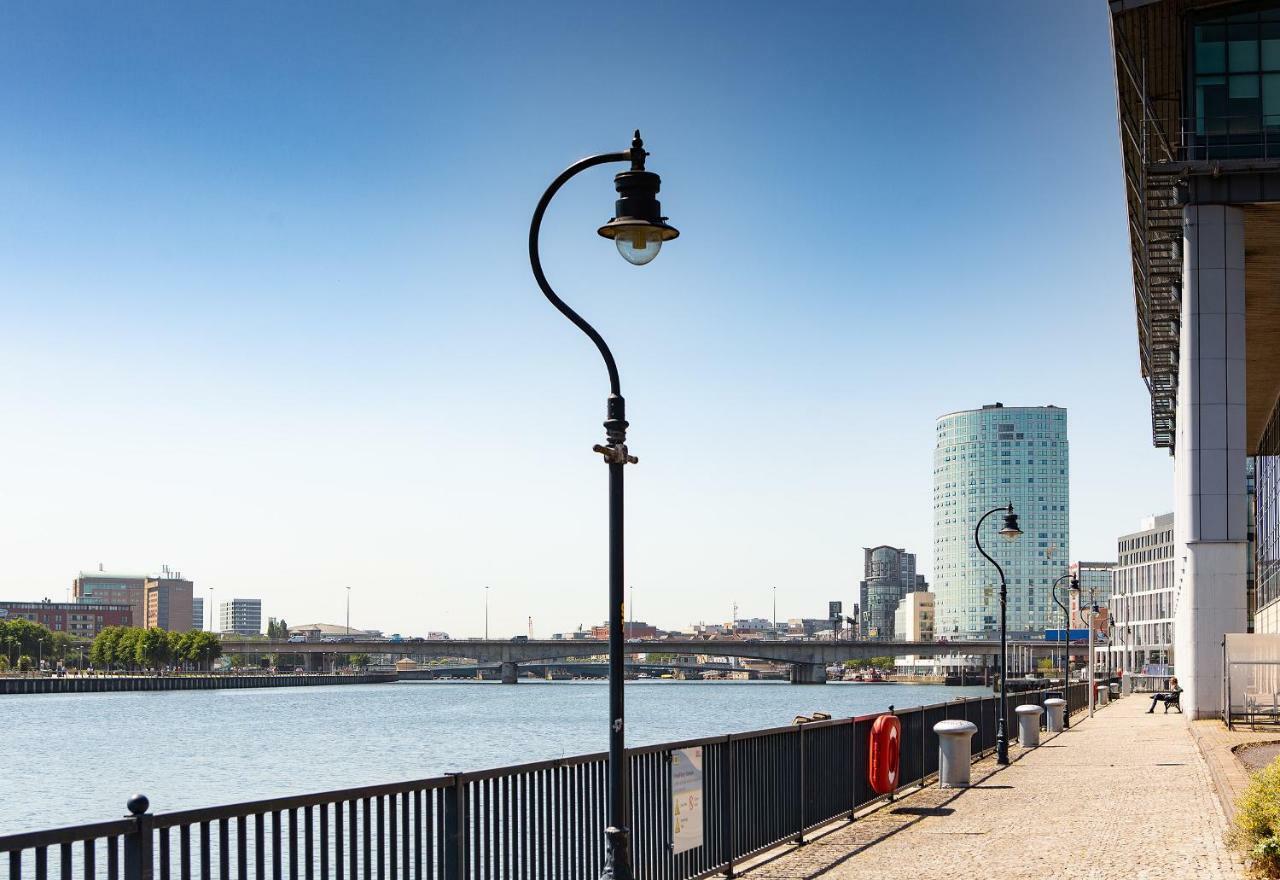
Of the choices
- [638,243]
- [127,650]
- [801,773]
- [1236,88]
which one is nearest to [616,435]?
[638,243]

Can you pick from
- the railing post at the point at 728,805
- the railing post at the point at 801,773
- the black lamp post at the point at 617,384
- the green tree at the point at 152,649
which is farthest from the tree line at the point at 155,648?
the black lamp post at the point at 617,384

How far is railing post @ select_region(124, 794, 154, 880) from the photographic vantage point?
7.23 meters

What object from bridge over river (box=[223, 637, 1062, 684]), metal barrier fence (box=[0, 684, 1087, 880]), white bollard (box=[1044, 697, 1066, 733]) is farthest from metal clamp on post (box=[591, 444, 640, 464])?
bridge over river (box=[223, 637, 1062, 684])

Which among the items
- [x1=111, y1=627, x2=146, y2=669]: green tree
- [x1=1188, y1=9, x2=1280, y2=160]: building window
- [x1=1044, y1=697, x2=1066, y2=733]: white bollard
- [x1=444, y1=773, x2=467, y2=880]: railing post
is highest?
[x1=1188, y1=9, x2=1280, y2=160]: building window

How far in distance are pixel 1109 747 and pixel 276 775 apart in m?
33.1

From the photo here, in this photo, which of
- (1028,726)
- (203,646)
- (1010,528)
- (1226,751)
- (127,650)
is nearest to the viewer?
(1226,751)

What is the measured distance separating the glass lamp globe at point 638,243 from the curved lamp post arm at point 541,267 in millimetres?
666

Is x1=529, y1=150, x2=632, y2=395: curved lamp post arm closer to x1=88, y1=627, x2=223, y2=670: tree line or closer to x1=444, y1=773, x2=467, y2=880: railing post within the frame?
x1=444, y1=773, x2=467, y2=880: railing post

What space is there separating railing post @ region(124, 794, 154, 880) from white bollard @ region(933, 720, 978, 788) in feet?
57.0

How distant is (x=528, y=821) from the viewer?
1110cm

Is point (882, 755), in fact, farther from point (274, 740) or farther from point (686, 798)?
point (274, 740)

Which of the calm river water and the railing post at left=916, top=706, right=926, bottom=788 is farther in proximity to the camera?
the calm river water

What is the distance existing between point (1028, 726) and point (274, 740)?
51.9m

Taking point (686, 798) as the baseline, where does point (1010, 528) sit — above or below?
above
